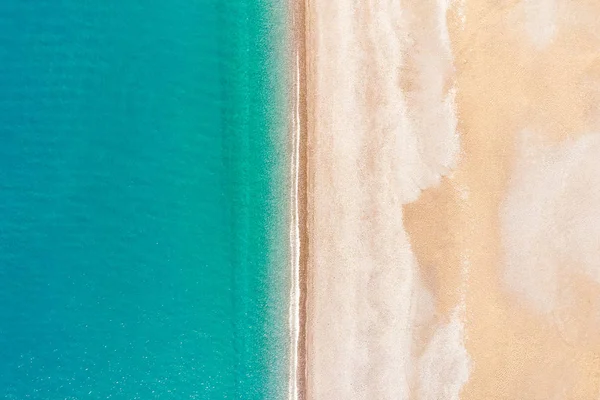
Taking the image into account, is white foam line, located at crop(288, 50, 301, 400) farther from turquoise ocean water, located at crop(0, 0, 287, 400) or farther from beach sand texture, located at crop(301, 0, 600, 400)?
beach sand texture, located at crop(301, 0, 600, 400)

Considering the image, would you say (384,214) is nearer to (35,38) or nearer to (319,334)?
(319,334)

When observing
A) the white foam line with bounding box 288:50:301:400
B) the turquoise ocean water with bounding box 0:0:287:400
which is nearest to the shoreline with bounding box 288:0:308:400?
the white foam line with bounding box 288:50:301:400

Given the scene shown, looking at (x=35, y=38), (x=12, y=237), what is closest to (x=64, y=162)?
(x=12, y=237)

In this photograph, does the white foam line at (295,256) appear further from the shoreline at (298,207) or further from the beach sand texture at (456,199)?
the beach sand texture at (456,199)

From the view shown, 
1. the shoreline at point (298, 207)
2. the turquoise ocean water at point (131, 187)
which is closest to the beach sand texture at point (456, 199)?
the shoreline at point (298, 207)

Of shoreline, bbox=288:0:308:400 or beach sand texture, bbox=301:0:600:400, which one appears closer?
beach sand texture, bbox=301:0:600:400

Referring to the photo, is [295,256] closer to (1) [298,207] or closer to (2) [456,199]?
(1) [298,207]
